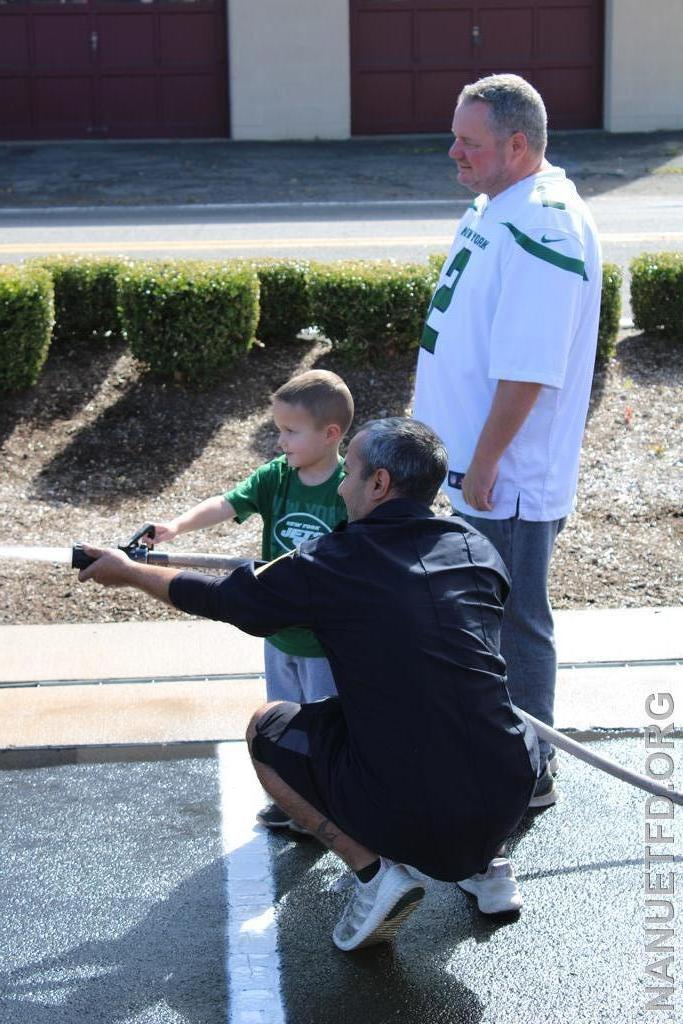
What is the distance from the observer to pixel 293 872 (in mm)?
3924

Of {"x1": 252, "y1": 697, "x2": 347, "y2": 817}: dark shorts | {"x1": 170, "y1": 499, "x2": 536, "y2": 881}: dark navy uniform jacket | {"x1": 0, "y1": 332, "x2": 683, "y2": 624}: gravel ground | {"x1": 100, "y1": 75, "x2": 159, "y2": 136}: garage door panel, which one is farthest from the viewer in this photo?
{"x1": 100, "y1": 75, "x2": 159, "y2": 136}: garage door panel

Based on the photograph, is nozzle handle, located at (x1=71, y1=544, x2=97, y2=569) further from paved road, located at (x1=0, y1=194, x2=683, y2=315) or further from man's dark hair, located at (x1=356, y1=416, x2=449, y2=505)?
paved road, located at (x1=0, y1=194, x2=683, y2=315)

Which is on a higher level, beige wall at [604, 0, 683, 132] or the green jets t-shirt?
beige wall at [604, 0, 683, 132]

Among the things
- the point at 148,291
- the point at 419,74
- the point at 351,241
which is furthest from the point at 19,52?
the point at 148,291

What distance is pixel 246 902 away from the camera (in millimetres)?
3750

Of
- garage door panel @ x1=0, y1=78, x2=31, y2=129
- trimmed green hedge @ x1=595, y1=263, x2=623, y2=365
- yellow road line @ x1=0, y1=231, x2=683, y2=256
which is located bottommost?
yellow road line @ x1=0, y1=231, x2=683, y2=256

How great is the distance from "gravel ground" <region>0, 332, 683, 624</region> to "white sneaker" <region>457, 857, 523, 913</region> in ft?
7.40

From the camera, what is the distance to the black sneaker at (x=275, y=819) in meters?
4.11

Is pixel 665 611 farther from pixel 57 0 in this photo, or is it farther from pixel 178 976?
pixel 57 0

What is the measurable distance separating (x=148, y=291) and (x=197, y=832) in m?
4.05

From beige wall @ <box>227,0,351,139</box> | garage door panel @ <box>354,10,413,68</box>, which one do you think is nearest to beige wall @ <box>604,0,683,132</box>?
garage door panel @ <box>354,10,413,68</box>

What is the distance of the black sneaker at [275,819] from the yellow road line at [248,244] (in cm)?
940

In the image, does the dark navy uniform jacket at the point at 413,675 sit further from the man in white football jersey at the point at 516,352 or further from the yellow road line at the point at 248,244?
the yellow road line at the point at 248,244

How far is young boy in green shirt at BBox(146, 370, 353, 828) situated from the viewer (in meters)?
3.90
